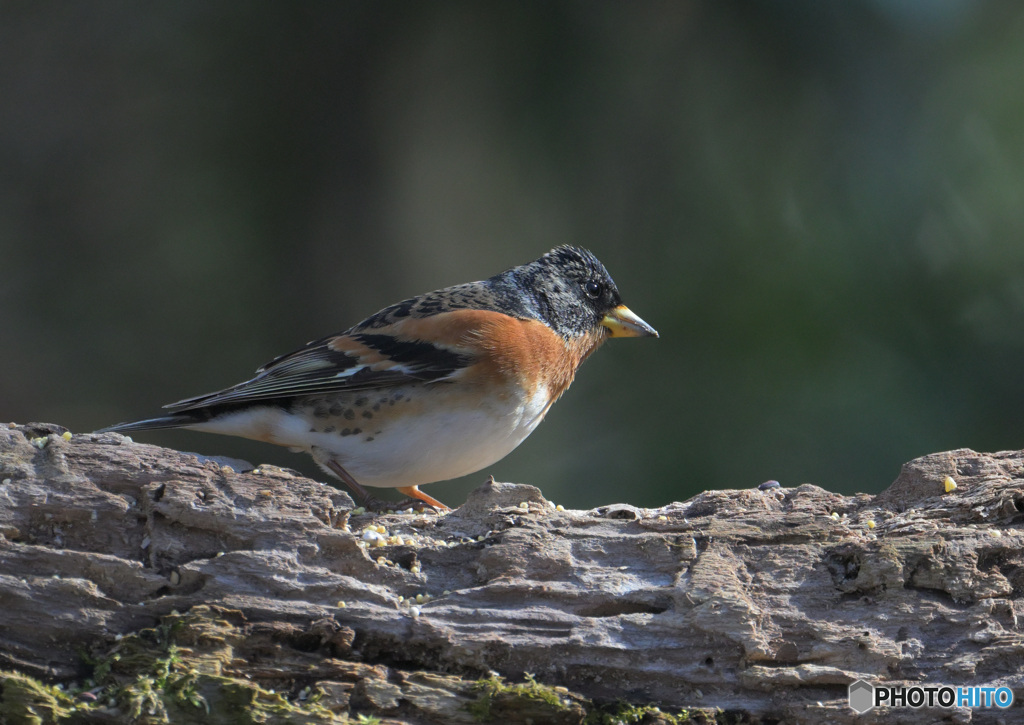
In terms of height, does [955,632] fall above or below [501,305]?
below

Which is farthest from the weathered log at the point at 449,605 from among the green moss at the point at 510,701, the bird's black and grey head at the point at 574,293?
the bird's black and grey head at the point at 574,293

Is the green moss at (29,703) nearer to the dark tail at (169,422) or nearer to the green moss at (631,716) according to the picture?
the green moss at (631,716)

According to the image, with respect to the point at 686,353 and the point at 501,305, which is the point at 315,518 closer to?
the point at 501,305

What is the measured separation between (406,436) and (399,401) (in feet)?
0.44

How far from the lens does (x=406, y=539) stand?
2.62 m

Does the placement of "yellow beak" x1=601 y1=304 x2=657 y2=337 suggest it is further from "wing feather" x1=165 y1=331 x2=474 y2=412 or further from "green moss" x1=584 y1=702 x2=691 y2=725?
"green moss" x1=584 y1=702 x2=691 y2=725

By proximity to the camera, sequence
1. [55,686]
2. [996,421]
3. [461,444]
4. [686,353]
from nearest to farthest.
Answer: [55,686]
[461,444]
[996,421]
[686,353]

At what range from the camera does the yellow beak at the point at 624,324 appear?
4215 mm

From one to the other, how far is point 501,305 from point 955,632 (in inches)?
87.8

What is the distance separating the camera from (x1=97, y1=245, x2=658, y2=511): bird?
3.40m

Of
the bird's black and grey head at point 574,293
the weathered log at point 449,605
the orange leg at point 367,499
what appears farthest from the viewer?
the bird's black and grey head at point 574,293

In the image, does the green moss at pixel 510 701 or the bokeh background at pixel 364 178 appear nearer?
the green moss at pixel 510 701

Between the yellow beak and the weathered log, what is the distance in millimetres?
1680

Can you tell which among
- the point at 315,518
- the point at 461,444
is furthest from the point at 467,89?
the point at 315,518
